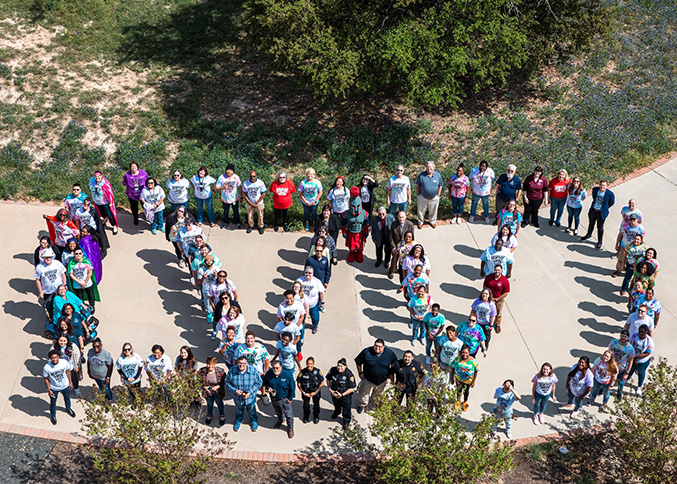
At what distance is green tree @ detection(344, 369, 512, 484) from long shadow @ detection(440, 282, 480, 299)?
5038mm

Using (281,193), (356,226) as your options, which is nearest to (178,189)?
(281,193)

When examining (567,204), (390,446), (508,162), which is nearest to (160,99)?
(508,162)

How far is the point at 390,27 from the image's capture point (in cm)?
1961

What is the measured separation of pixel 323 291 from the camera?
570 inches

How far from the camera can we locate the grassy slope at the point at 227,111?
65.1ft

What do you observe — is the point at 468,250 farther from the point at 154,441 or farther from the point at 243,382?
the point at 154,441

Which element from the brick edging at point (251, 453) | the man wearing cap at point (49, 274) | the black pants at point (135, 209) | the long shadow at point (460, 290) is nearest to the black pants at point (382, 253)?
the long shadow at point (460, 290)

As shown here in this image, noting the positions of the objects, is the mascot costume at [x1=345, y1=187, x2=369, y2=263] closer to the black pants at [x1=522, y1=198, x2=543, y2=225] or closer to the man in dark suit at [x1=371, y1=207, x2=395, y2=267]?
the man in dark suit at [x1=371, y1=207, x2=395, y2=267]

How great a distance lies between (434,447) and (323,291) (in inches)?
180

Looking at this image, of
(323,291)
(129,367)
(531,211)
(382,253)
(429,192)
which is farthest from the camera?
(531,211)

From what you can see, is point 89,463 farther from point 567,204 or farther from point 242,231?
point 567,204

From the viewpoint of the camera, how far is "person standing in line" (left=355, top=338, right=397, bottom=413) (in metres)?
12.6

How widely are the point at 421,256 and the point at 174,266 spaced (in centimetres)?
530

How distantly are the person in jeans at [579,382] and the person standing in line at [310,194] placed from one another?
6.56 metres
